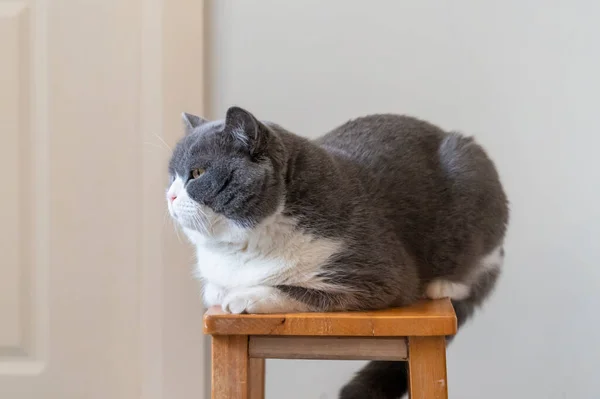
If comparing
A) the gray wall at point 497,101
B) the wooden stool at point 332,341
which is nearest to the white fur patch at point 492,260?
the gray wall at point 497,101

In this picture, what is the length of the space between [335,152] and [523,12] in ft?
2.00

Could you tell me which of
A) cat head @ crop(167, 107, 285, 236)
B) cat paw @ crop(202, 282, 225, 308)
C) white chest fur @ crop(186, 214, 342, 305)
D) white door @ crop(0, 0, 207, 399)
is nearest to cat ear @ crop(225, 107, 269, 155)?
cat head @ crop(167, 107, 285, 236)

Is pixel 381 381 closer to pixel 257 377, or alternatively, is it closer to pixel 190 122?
pixel 257 377

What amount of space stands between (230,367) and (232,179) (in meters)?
0.25

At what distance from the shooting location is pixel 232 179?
0.81 meters

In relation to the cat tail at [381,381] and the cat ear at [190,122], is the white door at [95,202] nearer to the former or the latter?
the cat ear at [190,122]

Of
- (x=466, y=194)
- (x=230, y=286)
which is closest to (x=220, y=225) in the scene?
(x=230, y=286)

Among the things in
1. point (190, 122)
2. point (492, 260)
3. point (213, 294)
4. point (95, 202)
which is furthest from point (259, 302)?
point (95, 202)

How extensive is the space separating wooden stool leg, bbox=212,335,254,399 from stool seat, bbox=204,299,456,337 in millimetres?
18

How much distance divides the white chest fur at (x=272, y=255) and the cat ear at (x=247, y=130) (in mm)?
103

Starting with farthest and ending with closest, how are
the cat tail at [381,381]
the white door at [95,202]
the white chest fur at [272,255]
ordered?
1. the white door at [95,202]
2. the cat tail at [381,381]
3. the white chest fur at [272,255]

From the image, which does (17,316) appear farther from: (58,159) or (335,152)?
(335,152)

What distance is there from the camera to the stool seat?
73cm

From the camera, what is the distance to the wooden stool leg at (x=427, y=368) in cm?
73
